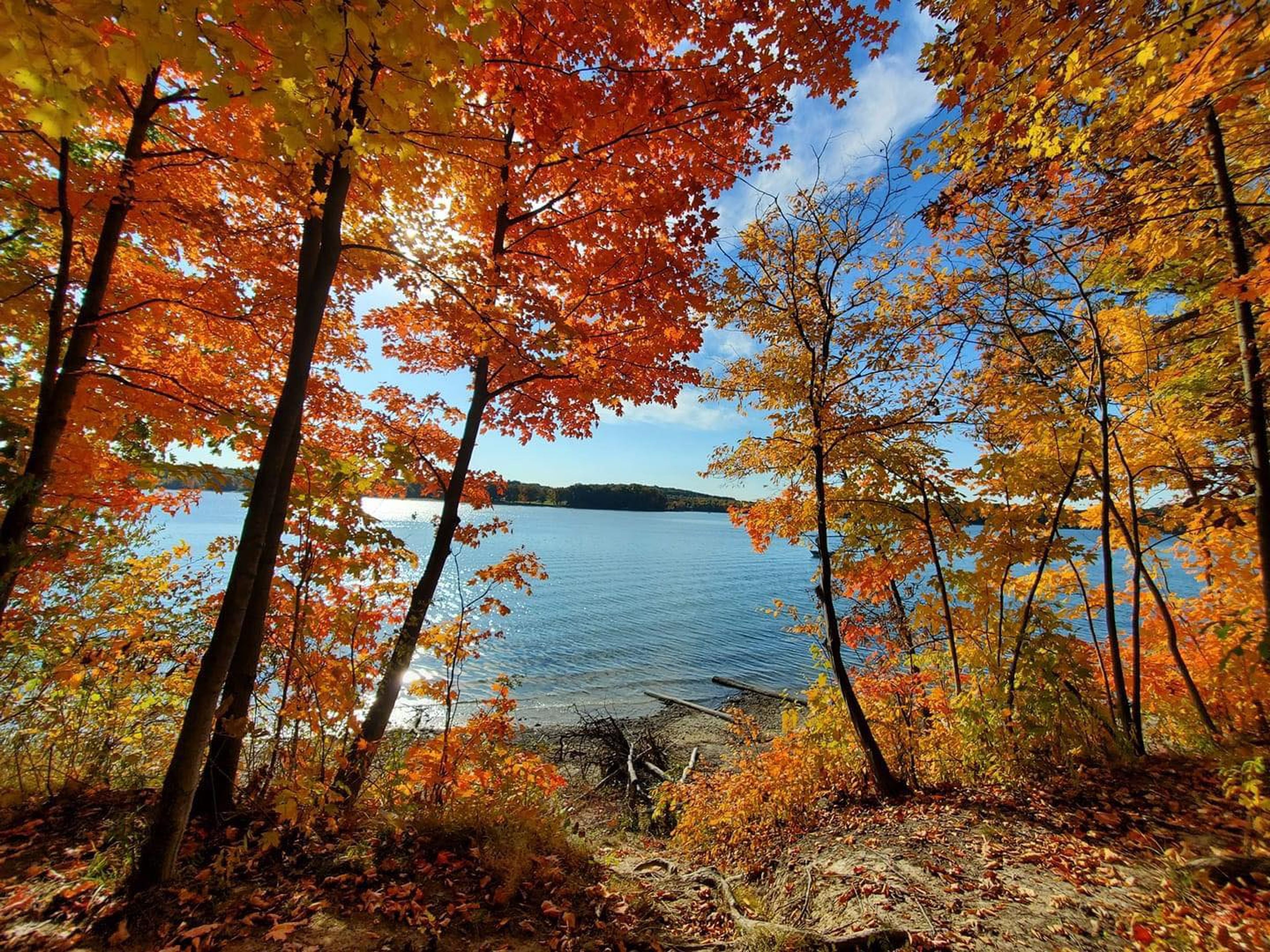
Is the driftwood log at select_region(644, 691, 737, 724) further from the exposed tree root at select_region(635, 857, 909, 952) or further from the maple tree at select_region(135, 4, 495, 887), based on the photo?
the maple tree at select_region(135, 4, 495, 887)

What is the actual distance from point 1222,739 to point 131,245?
14.9 m

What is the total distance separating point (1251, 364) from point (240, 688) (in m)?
9.73

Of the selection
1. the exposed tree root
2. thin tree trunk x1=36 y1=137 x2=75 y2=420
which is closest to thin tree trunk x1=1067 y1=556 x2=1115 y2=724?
the exposed tree root

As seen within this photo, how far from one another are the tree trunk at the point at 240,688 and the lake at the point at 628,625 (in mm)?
522

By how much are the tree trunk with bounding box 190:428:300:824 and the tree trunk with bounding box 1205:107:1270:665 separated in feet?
28.3

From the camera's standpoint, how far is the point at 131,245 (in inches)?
231

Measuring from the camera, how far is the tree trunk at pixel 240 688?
4.19m

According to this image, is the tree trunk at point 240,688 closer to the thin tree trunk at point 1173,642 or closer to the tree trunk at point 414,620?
the tree trunk at point 414,620

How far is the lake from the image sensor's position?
21266mm

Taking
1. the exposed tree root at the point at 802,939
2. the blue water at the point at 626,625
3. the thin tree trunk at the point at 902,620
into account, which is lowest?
the blue water at the point at 626,625

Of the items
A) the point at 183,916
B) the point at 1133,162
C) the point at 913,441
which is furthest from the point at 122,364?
the point at 1133,162

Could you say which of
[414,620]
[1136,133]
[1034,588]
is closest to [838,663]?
[1034,588]

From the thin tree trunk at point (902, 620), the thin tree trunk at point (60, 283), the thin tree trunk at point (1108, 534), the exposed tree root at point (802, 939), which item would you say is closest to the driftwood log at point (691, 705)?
the thin tree trunk at point (902, 620)

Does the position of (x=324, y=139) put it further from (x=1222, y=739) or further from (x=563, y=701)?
(x=563, y=701)
